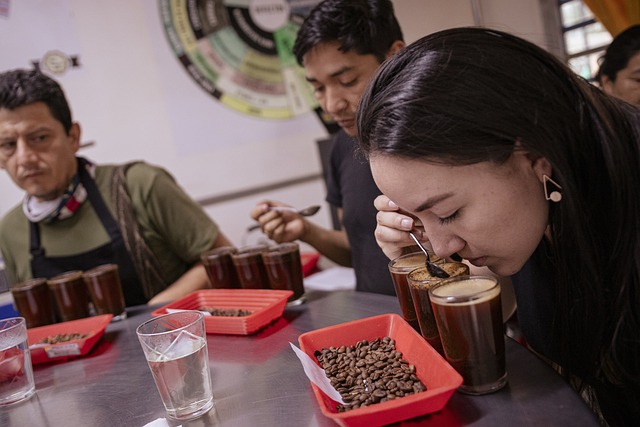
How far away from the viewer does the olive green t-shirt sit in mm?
2785

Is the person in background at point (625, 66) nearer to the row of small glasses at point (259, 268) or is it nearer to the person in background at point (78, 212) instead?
the row of small glasses at point (259, 268)

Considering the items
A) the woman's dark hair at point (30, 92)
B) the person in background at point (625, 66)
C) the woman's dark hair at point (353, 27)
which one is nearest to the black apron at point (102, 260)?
the woman's dark hair at point (30, 92)

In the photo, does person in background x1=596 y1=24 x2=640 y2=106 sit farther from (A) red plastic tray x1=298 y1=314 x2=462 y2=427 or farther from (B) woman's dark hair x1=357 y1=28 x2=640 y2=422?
(A) red plastic tray x1=298 y1=314 x2=462 y2=427

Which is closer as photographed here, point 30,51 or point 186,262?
point 186,262

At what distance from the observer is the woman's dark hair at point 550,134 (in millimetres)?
1081

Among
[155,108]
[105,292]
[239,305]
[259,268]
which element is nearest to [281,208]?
[259,268]

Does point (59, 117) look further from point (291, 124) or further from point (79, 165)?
point (291, 124)

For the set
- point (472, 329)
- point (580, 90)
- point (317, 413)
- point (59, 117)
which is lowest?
point (317, 413)

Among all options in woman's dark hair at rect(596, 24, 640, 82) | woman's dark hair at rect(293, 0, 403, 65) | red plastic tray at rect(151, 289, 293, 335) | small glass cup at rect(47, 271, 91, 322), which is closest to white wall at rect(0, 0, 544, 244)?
woman's dark hair at rect(596, 24, 640, 82)

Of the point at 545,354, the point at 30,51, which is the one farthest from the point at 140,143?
the point at 545,354

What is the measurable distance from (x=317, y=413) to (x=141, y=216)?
1969 millimetres

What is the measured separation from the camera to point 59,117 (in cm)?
273

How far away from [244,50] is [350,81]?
230cm

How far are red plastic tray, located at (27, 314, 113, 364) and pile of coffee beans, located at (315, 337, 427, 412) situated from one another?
0.89m
